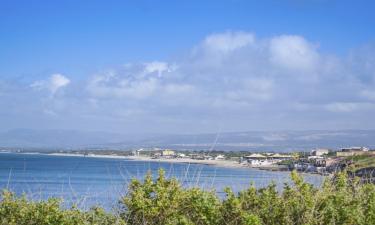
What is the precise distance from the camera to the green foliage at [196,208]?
10375 millimetres

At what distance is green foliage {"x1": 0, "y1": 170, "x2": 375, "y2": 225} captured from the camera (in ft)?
34.0

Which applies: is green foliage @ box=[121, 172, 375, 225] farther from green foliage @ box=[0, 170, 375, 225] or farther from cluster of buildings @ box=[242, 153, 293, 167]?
cluster of buildings @ box=[242, 153, 293, 167]

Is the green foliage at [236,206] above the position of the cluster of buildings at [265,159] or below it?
below

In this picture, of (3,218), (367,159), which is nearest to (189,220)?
(3,218)

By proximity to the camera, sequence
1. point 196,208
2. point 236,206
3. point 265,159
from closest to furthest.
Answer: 1. point 196,208
2. point 236,206
3. point 265,159

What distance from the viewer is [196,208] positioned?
1030 cm

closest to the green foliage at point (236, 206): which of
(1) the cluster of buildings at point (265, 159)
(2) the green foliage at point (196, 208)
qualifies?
(2) the green foliage at point (196, 208)

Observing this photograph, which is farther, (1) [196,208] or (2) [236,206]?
(2) [236,206]

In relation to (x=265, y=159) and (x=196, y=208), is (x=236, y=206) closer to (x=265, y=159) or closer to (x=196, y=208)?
(x=196, y=208)

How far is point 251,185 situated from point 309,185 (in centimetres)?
128

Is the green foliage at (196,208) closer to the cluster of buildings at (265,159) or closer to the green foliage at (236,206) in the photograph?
the green foliage at (236,206)

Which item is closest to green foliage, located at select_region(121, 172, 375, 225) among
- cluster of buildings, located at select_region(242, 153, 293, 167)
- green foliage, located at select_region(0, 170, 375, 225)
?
green foliage, located at select_region(0, 170, 375, 225)

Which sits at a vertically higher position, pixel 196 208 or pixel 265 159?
pixel 265 159

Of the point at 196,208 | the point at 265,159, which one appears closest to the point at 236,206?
the point at 196,208
